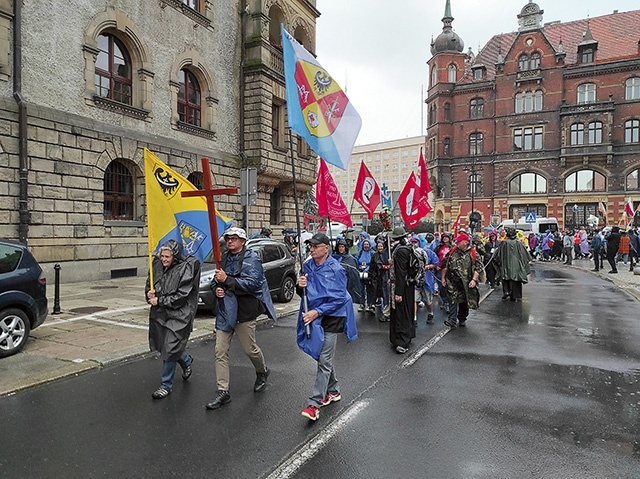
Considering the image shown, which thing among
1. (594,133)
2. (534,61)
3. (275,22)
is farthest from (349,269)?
(534,61)

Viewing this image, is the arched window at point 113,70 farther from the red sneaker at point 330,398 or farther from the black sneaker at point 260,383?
the red sneaker at point 330,398

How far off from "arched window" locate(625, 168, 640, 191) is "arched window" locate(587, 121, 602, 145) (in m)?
4.29

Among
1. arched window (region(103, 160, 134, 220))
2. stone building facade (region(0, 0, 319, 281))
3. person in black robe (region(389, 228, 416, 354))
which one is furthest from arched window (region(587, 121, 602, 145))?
person in black robe (region(389, 228, 416, 354))

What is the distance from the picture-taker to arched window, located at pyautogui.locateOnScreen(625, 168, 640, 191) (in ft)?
151

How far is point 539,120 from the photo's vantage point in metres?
49.4

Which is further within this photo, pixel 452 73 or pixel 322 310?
pixel 452 73

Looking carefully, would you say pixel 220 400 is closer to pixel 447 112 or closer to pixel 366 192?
pixel 366 192

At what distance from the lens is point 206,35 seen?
64.6 ft

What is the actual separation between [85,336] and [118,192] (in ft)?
31.4

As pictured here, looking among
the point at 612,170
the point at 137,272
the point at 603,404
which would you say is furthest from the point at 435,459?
the point at 612,170

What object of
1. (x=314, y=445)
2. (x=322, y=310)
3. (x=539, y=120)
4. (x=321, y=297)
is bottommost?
(x=314, y=445)

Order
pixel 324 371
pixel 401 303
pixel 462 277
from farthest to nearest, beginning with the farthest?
pixel 462 277
pixel 401 303
pixel 324 371

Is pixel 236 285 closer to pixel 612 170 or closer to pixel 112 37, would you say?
pixel 112 37

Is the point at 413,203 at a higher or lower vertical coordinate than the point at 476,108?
lower
